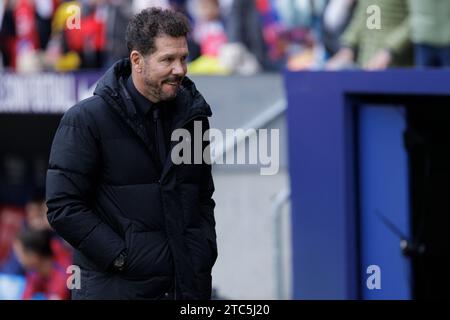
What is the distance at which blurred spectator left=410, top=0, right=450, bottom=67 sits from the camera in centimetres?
677

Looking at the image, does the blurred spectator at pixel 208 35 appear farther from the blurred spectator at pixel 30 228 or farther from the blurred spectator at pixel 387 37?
the blurred spectator at pixel 387 37

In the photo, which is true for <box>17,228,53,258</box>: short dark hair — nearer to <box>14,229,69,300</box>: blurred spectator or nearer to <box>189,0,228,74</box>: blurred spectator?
<box>14,229,69,300</box>: blurred spectator

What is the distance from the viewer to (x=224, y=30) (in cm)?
940

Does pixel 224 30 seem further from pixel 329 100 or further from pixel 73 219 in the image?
pixel 73 219

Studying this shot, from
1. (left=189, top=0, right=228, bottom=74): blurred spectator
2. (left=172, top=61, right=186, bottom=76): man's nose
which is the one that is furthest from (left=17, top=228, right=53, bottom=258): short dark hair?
(left=172, top=61, right=186, bottom=76): man's nose

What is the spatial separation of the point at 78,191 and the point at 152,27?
659 millimetres

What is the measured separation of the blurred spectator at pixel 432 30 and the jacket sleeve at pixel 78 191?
127 inches

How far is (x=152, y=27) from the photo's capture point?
163 inches

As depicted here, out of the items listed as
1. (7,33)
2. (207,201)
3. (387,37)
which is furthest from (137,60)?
(7,33)

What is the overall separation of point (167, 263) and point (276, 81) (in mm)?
4395

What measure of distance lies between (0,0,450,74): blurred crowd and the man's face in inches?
119

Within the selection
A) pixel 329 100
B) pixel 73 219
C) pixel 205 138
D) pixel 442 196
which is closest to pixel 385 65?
pixel 329 100
